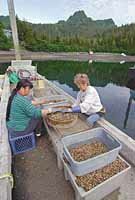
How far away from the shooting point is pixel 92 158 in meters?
1.64

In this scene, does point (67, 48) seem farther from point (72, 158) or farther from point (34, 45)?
point (72, 158)

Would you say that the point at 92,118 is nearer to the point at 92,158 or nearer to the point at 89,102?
the point at 89,102

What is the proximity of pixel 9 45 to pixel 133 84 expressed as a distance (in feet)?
106

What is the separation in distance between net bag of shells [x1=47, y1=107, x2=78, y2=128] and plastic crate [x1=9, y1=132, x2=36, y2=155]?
385 mm

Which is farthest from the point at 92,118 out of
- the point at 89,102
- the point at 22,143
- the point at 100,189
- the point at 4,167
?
the point at 4,167

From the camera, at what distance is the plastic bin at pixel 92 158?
1.63 m

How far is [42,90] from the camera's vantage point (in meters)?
5.87

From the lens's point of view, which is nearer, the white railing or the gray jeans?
the white railing

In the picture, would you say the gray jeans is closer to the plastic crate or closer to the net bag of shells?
the plastic crate

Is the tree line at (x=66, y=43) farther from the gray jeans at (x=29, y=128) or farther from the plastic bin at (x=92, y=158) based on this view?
the plastic bin at (x=92, y=158)

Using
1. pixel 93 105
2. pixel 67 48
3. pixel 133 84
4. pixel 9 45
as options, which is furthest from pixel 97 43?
pixel 93 105

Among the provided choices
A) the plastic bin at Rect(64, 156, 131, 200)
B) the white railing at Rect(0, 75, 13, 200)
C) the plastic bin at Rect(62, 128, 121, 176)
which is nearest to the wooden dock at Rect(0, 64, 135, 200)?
the white railing at Rect(0, 75, 13, 200)

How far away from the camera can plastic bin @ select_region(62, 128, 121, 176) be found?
64.4 inches

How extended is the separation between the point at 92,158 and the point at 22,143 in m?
1.34
